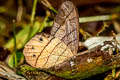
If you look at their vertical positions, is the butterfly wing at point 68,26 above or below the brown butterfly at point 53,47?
above

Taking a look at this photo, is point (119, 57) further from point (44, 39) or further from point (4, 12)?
point (4, 12)

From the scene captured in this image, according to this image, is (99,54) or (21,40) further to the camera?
(21,40)

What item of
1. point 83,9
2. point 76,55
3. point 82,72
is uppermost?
point 83,9

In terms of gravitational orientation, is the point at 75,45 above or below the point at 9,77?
above

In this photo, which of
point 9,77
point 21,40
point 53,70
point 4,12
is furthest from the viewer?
point 4,12

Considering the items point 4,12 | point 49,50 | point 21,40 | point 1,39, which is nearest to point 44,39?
point 49,50

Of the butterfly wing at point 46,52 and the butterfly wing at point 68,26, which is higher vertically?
the butterfly wing at point 68,26
